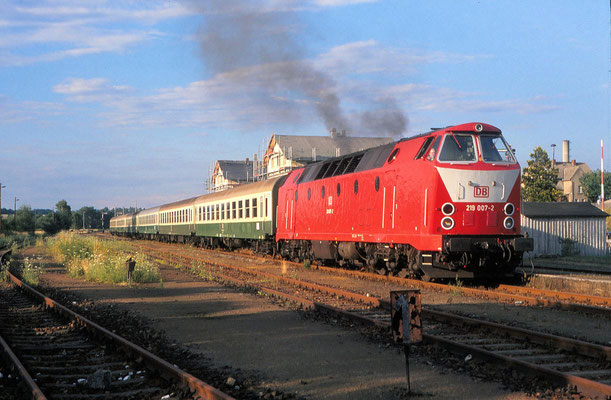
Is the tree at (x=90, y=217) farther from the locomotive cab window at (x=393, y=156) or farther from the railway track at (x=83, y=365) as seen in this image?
the railway track at (x=83, y=365)

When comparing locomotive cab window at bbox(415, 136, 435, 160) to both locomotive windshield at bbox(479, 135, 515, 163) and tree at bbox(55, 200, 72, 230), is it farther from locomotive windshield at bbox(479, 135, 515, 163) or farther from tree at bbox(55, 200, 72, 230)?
tree at bbox(55, 200, 72, 230)

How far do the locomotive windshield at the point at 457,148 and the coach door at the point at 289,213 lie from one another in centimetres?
1026

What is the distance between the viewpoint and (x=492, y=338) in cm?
883

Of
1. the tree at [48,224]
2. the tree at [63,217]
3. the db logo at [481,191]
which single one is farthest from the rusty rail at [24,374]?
the tree at [63,217]

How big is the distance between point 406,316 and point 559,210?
27656 millimetres

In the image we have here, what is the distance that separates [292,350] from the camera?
27.4 ft

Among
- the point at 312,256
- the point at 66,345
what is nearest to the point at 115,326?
the point at 66,345

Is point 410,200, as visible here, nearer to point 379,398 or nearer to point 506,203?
point 506,203

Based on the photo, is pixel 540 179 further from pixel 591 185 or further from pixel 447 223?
pixel 447 223

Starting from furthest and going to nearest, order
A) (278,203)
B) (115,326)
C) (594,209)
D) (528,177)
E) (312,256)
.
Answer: (528,177) < (594,209) < (278,203) < (312,256) < (115,326)

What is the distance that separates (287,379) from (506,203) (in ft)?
29.3

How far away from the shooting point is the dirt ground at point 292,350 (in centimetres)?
636

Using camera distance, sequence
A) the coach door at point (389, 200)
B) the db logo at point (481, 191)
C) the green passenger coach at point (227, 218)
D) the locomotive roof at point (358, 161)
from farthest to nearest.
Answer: the green passenger coach at point (227, 218), the locomotive roof at point (358, 161), the coach door at point (389, 200), the db logo at point (481, 191)

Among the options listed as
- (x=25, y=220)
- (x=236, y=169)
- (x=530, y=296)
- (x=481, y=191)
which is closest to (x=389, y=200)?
(x=481, y=191)
